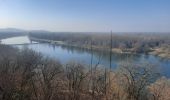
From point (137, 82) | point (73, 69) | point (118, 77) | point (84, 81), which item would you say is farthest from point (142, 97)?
point (73, 69)

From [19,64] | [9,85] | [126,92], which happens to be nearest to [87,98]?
[9,85]

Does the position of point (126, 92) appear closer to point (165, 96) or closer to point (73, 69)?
point (165, 96)

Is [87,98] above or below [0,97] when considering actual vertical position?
below

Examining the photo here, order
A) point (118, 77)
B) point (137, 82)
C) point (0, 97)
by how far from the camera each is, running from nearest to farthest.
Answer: point (0, 97), point (137, 82), point (118, 77)

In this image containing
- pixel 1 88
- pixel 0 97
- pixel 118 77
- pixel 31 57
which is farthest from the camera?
pixel 31 57

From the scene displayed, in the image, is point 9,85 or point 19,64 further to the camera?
point 19,64

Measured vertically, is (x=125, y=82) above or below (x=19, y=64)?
below

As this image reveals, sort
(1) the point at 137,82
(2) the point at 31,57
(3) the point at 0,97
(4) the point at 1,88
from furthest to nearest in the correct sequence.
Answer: (2) the point at 31,57 → (1) the point at 137,82 → (4) the point at 1,88 → (3) the point at 0,97

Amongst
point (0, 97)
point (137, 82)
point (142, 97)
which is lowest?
point (142, 97)

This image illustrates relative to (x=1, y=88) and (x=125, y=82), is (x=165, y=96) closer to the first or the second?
(x=125, y=82)
